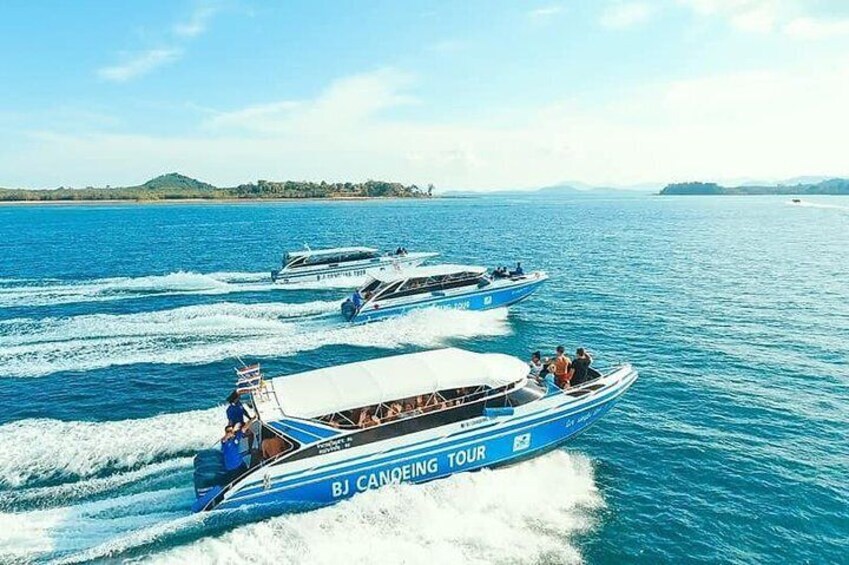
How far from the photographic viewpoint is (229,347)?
93.5 ft

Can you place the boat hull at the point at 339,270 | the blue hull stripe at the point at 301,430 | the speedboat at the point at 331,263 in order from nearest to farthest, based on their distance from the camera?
the blue hull stripe at the point at 301,430
the boat hull at the point at 339,270
the speedboat at the point at 331,263

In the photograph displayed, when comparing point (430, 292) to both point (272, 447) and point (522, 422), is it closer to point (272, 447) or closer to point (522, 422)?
point (522, 422)

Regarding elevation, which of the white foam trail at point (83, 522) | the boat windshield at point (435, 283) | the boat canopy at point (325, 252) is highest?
the boat canopy at point (325, 252)

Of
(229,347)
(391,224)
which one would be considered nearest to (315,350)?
(229,347)

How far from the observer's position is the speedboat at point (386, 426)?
14.2 m

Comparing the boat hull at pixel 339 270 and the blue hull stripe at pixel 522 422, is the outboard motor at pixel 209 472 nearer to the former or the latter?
the blue hull stripe at pixel 522 422

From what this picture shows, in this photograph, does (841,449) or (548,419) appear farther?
(841,449)

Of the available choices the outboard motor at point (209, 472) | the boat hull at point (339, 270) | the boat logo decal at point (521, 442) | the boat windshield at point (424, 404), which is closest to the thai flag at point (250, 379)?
the outboard motor at point (209, 472)

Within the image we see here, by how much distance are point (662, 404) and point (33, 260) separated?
6660 cm

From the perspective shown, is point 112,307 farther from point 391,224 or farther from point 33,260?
point 391,224

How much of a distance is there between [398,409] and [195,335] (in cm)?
1869

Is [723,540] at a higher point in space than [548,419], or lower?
lower

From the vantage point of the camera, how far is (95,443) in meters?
17.8

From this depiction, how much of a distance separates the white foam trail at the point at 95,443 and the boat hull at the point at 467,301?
12.7 metres
